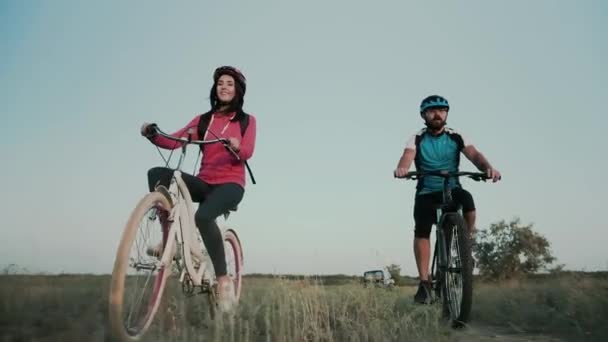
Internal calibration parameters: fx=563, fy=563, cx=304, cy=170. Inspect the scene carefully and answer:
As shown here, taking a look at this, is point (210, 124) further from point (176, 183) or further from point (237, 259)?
point (237, 259)

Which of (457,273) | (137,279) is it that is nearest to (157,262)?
(137,279)

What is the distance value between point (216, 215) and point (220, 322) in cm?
128

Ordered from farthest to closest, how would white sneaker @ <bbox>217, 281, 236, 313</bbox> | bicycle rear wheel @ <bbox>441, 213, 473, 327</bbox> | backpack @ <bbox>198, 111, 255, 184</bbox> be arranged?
backpack @ <bbox>198, 111, 255, 184</bbox>, white sneaker @ <bbox>217, 281, 236, 313</bbox>, bicycle rear wheel @ <bbox>441, 213, 473, 327</bbox>

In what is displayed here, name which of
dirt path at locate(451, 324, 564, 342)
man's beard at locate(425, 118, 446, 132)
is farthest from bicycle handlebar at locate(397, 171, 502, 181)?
dirt path at locate(451, 324, 564, 342)

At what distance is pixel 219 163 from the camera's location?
17.3ft

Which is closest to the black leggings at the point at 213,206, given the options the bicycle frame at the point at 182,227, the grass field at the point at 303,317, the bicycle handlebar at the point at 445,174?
the bicycle frame at the point at 182,227

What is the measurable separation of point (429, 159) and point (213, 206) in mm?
2405

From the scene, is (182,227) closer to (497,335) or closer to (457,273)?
(457,273)

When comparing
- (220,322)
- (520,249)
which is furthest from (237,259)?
(520,249)

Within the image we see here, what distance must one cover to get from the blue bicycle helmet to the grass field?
6.74 feet

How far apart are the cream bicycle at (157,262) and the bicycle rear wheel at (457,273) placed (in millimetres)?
2096

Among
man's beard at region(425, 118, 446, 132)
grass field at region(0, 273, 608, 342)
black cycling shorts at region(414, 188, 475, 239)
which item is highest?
man's beard at region(425, 118, 446, 132)

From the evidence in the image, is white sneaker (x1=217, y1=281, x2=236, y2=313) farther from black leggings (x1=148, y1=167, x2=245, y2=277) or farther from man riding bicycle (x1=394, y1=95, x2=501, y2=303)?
man riding bicycle (x1=394, y1=95, x2=501, y2=303)

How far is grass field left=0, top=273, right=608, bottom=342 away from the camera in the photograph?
414 cm
